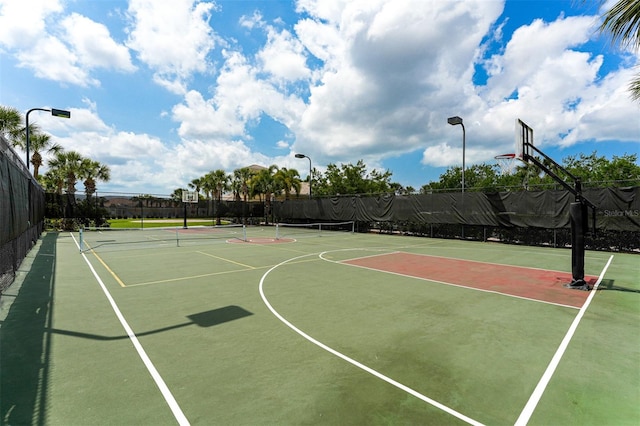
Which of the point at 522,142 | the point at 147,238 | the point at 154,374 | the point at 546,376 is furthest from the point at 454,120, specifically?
the point at 147,238

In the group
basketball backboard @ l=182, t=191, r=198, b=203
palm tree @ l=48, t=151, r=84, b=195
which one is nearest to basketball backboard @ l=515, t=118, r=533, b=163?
basketball backboard @ l=182, t=191, r=198, b=203

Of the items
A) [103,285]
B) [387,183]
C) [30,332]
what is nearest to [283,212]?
[387,183]

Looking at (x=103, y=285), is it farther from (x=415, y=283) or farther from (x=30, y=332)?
(x=415, y=283)

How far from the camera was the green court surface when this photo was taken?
10.6 feet

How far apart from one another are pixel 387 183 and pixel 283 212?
18.7 metres

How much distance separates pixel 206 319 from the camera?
5.90m

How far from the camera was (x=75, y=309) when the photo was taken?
6.50 meters

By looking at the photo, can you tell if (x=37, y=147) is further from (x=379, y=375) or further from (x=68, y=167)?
(x=379, y=375)

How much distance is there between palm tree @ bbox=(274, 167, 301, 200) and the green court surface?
99.2 feet

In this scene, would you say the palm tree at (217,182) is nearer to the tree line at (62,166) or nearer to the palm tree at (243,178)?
the palm tree at (243,178)

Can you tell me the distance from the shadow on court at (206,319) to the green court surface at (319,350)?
0.15 ft

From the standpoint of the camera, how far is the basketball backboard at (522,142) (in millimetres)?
9719

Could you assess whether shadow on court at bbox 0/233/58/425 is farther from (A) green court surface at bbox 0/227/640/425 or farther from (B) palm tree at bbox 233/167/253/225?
(B) palm tree at bbox 233/167/253/225

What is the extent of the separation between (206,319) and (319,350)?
99.8 inches
